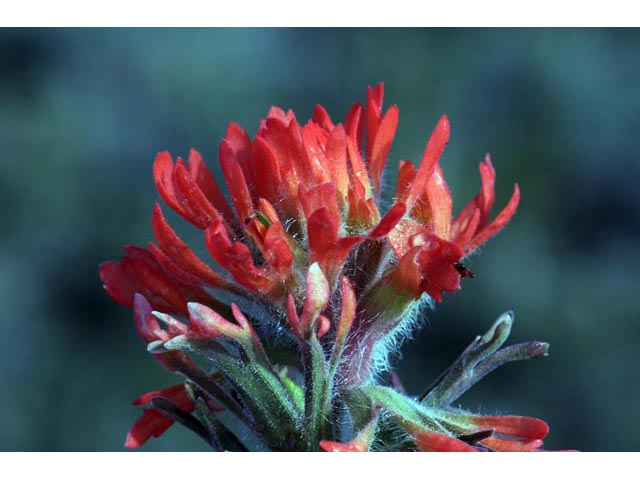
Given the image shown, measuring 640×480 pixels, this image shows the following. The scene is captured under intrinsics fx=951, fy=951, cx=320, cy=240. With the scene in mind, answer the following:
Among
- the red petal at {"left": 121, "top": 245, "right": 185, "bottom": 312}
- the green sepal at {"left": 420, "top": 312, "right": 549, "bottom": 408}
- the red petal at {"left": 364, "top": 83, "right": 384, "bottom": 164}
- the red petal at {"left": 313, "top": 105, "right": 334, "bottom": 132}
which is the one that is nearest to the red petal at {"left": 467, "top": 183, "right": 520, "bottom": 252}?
the green sepal at {"left": 420, "top": 312, "right": 549, "bottom": 408}

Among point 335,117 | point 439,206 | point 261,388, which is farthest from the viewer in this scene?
point 335,117

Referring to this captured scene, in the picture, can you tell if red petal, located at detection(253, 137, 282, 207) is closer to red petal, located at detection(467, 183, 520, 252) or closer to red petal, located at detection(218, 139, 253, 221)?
Answer: red petal, located at detection(218, 139, 253, 221)

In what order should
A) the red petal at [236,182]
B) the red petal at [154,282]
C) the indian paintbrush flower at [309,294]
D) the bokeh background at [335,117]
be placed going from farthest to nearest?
the bokeh background at [335,117], the red petal at [154,282], the red petal at [236,182], the indian paintbrush flower at [309,294]

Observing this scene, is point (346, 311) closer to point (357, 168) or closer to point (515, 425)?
point (357, 168)

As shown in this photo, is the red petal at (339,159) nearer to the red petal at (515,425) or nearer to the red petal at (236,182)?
the red petal at (236,182)

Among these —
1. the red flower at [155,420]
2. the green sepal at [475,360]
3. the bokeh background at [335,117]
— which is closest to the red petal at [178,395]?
the red flower at [155,420]

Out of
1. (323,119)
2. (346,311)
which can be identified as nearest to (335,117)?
(323,119)

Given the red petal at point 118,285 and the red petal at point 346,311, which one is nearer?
the red petal at point 346,311
